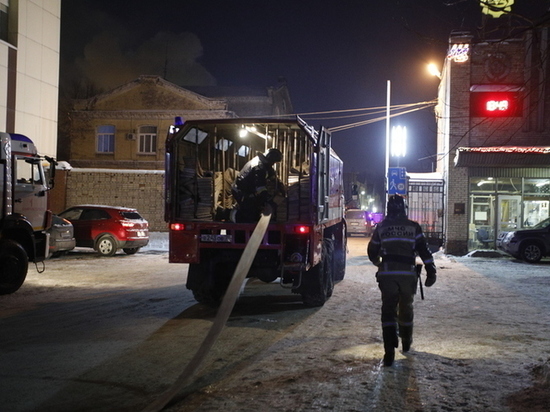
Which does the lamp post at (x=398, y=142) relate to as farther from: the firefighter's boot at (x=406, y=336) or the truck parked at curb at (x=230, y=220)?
the firefighter's boot at (x=406, y=336)

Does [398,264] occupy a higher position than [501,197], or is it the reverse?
[501,197]

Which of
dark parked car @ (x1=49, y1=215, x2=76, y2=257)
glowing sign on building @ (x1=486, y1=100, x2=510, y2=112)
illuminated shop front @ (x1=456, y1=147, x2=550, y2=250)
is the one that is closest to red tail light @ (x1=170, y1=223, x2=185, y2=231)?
dark parked car @ (x1=49, y1=215, x2=76, y2=257)

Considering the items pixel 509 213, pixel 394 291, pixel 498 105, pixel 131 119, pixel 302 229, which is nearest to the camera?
pixel 394 291

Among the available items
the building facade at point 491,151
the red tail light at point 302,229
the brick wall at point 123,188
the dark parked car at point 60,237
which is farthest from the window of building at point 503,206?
the brick wall at point 123,188

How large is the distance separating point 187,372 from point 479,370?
2930 millimetres

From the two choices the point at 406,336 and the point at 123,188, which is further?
the point at 123,188

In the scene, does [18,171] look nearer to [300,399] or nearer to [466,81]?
[300,399]

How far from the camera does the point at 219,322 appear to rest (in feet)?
18.2

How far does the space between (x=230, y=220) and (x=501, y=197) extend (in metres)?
15.1

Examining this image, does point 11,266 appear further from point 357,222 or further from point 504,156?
point 357,222

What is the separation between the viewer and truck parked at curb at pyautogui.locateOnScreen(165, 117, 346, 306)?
8297mm

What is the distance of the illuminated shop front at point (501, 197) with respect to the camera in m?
19.9

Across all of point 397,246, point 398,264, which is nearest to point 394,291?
point 398,264

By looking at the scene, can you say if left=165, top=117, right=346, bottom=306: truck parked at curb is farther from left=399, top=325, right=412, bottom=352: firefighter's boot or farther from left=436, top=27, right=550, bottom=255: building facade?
left=436, top=27, right=550, bottom=255: building facade
